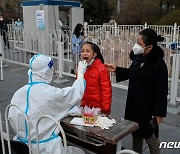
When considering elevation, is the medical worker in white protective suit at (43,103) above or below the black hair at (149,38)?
below

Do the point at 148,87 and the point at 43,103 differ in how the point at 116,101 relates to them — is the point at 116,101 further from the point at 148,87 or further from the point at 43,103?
the point at 43,103

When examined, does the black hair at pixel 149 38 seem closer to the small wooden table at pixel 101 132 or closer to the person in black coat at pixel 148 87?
the person in black coat at pixel 148 87

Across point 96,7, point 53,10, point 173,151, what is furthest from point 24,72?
point 96,7

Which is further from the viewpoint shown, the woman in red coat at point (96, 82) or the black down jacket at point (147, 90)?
the woman in red coat at point (96, 82)

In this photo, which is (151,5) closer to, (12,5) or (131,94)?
(12,5)

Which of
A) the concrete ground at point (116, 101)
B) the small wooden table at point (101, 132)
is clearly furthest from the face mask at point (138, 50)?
the concrete ground at point (116, 101)

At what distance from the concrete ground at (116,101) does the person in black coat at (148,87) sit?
785 mm

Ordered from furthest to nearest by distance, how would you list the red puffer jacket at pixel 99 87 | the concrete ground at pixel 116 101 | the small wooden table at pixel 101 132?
1. the concrete ground at pixel 116 101
2. the red puffer jacket at pixel 99 87
3. the small wooden table at pixel 101 132

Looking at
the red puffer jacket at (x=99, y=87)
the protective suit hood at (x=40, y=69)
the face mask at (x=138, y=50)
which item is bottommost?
the red puffer jacket at (x=99, y=87)

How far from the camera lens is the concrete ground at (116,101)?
11.8ft

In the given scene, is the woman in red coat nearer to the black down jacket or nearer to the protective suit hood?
the black down jacket

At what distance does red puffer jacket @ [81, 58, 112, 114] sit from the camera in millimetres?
2963

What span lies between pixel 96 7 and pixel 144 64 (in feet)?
71.1

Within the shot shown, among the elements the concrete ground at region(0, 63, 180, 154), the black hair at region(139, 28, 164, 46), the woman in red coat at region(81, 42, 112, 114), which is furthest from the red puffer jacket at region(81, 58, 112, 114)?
the concrete ground at region(0, 63, 180, 154)
